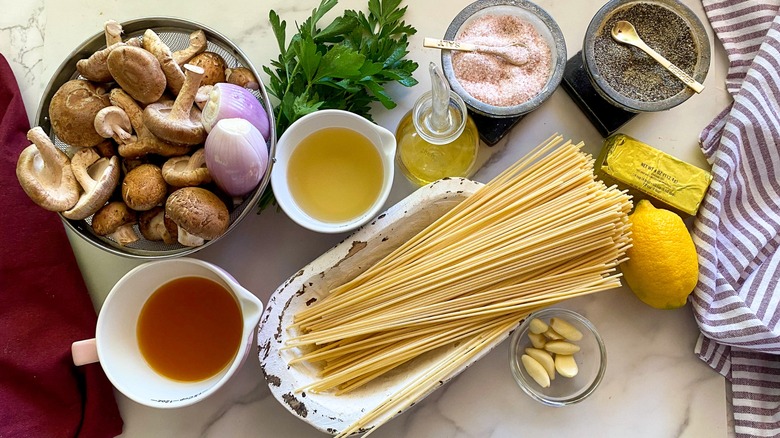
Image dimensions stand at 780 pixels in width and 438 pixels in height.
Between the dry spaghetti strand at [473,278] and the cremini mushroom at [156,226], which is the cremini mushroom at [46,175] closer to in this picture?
the cremini mushroom at [156,226]

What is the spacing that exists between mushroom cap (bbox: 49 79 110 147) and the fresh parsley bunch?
0.25 metres

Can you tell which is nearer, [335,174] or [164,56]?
[164,56]

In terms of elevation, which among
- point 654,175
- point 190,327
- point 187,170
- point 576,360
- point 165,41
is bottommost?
point 576,360

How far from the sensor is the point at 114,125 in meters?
0.77

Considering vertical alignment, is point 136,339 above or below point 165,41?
below

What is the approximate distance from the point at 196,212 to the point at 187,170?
0.08 metres

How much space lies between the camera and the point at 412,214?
839 mm

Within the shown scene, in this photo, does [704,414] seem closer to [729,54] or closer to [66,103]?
[729,54]

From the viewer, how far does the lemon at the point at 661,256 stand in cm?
84

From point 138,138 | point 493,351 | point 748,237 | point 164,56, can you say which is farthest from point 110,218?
point 748,237

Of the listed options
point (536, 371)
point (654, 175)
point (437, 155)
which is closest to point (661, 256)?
point (654, 175)

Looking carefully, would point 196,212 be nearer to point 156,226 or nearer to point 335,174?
point 156,226

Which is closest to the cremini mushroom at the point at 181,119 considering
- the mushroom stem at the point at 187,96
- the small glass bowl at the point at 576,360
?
the mushroom stem at the point at 187,96

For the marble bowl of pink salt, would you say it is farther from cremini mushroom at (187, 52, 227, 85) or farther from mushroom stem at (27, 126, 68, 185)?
mushroom stem at (27, 126, 68, 185)
